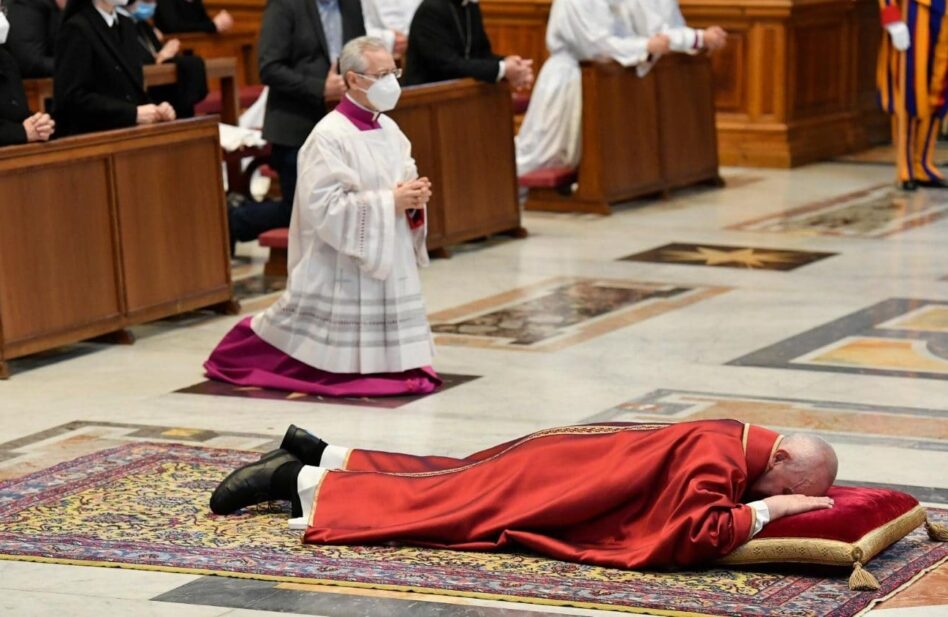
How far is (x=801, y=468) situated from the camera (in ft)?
18.5

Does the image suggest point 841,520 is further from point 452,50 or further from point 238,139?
point 238,139

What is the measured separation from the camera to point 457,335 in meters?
9.54

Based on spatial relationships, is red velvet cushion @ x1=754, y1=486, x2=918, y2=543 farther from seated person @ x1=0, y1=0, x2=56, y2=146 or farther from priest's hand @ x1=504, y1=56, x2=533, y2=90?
priest's hand @ x1=504, y1=56, x2=533, y2=90

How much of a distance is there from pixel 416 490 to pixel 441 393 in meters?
2.36

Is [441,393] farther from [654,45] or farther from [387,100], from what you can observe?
[654,45]

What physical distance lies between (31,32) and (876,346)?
202 inches

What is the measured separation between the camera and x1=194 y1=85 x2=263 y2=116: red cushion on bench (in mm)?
14461

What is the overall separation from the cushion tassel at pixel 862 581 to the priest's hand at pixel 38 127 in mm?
4724

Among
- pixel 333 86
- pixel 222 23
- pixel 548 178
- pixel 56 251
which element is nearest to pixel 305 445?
pixel 56 251

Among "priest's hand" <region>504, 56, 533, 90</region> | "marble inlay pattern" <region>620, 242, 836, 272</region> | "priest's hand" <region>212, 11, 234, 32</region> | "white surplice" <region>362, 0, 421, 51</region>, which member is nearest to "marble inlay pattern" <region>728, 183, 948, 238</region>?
"marble inlay pattern" <region>620, 242, 836, 272</region>

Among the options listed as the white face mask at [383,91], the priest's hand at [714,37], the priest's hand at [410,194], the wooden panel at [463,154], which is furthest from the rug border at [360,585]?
the priest's hand at [714,37]

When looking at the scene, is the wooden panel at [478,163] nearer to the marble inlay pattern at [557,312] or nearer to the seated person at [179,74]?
the marble inlay pattern at [557,312]

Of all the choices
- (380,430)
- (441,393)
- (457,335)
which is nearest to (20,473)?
(380,430)

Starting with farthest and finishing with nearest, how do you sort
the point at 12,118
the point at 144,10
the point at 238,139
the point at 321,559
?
1. the point at 144,10
2. the point at 238,139
3. the point at 12,118
4. the point at 321,559
